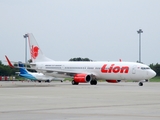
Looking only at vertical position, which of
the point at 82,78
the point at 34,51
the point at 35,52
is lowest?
the point at 82,78

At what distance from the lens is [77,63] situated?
6838 centimetres

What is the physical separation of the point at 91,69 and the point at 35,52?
11.3 m

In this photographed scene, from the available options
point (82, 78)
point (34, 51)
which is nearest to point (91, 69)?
point (82, 78)

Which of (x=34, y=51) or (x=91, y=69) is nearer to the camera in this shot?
(x=91, y=69)

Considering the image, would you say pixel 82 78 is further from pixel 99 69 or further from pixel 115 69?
pixel 115 69

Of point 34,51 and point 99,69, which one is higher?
point 34,51

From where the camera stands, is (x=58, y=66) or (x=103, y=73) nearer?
(x=103, y=73)

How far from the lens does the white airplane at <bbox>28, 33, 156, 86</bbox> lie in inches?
2411

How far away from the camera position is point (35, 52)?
73.3 m

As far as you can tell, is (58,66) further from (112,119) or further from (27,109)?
(112,119)

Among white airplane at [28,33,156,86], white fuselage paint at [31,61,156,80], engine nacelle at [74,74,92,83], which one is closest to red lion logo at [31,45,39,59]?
white airplane at [28,33,156,86]

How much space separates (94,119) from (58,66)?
52.1 m

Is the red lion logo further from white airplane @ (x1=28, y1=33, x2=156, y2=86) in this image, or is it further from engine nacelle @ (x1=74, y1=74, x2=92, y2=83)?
engine nacelle @ (x1=74, y1=74, x2=92, y2=83)

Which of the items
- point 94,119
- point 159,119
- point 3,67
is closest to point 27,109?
point 94,119
